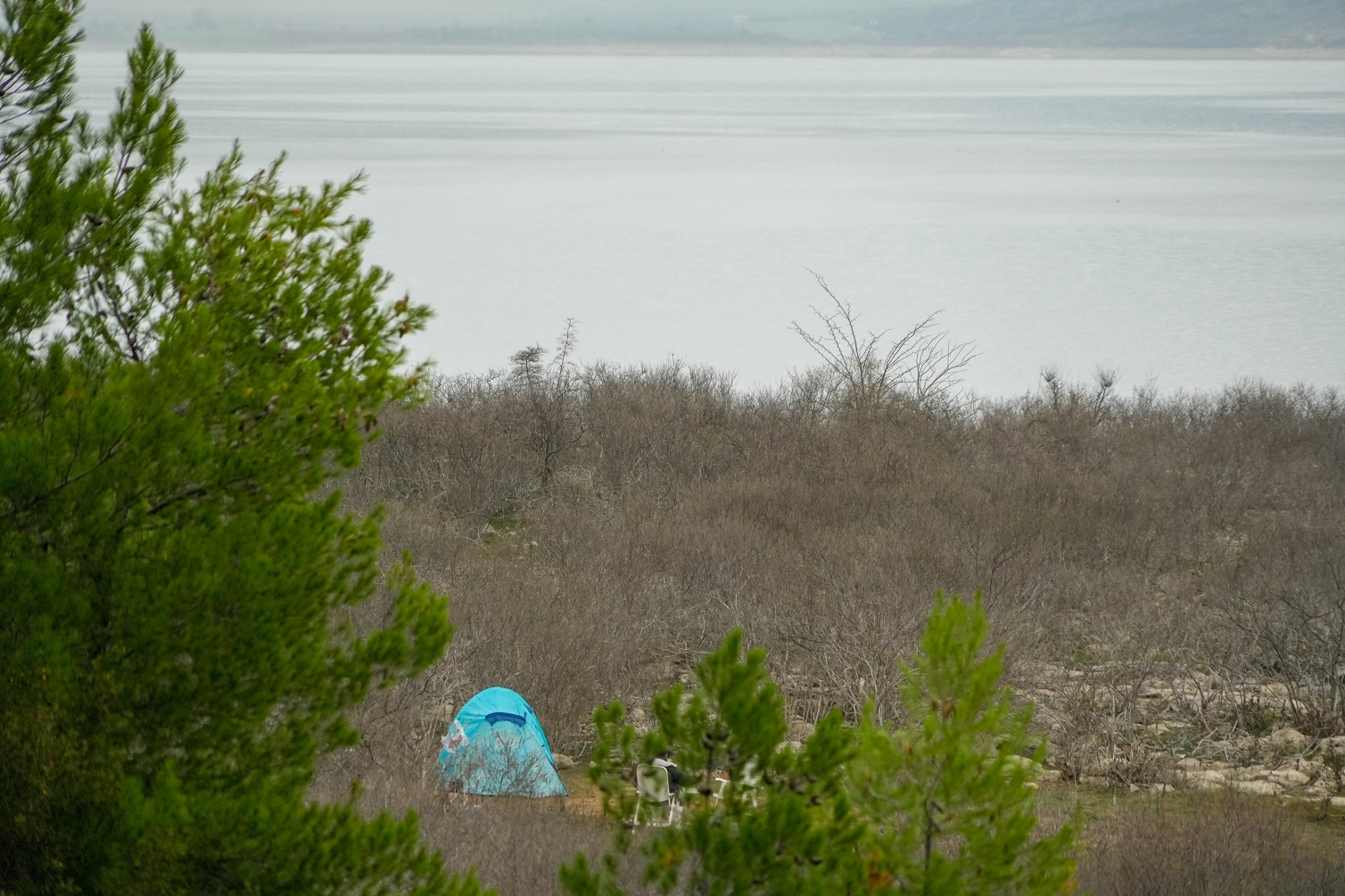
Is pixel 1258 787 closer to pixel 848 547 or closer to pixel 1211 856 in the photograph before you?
pixel 1211 856

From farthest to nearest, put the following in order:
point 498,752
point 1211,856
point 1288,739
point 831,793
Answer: point 1288,739 → point 498,752 → point 1211,856 → point 831,793

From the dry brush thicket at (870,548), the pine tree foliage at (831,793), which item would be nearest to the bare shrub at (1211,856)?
the dry brush thicket at (870,548)

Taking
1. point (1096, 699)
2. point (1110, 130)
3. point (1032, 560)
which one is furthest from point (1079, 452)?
point (1110, 130)

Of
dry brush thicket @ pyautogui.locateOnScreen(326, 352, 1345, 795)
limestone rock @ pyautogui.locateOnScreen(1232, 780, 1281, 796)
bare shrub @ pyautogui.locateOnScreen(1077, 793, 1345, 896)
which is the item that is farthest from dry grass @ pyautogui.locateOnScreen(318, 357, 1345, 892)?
bare shrub @ pyautogui.locateOnScreen(1077, 793, 1345, 896)

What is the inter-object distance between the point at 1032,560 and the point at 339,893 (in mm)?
7755

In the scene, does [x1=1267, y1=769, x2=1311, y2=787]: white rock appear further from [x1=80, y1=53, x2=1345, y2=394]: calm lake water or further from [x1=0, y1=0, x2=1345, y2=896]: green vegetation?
[x1=80, y1=53, x2=1345, y2=394]: calm lake water

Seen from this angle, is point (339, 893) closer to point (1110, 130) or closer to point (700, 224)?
point (700, 224)

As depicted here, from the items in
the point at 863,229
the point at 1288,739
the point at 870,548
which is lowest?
the point at 1288,739

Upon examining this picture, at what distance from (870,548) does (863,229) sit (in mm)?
44749

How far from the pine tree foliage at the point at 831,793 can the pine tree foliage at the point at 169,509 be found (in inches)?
25.9

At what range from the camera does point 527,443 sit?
13438 mm

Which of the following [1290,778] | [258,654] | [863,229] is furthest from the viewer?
[863,229]

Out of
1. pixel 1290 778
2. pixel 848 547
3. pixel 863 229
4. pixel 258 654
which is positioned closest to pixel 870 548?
pixel 848 547

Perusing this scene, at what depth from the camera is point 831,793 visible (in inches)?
95.3
